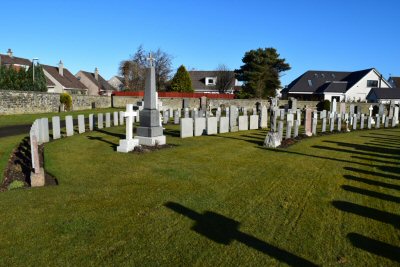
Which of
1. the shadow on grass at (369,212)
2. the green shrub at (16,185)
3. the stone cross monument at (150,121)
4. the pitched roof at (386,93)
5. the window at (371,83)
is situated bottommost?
the green shrub at (16,185)

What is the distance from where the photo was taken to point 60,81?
183ft

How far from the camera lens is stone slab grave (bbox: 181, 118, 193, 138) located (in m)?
15.0

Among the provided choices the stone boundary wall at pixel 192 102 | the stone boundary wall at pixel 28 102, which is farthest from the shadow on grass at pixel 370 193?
the stone boundary wall at pixel 192 102

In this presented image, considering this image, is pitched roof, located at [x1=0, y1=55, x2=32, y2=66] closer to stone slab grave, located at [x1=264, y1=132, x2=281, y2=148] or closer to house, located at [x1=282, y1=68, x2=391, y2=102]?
house, located at [x1=282, y1=68, x2=391, y2=102]

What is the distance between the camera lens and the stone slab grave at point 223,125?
56.0ft

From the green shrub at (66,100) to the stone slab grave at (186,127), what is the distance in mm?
22840

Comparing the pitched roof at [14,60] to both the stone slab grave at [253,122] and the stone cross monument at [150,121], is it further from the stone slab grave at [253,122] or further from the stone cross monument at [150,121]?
the stone cross monument at [150,121]

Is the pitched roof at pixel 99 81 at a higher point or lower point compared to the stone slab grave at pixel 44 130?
higher

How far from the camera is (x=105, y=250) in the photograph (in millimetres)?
4391

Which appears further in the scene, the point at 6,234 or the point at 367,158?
the point at 367,158

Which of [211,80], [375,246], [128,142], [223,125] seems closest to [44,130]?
[128,142]

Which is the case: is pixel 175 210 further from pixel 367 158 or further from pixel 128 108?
pixel 367 158

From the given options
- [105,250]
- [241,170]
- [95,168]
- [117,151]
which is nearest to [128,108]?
[117,151]

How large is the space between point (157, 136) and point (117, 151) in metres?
1.96
